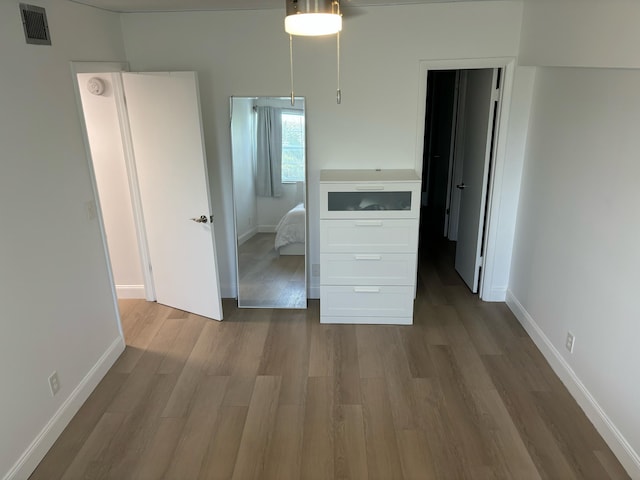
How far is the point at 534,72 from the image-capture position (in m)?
3.51

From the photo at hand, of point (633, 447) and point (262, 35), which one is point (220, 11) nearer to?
point (262, 35)

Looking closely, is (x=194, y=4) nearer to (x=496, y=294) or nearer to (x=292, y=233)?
(x=292, y=233)

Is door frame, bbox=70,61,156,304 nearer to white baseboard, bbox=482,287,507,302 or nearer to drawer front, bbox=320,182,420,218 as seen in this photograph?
drawer front, bbox=320,182,420,218

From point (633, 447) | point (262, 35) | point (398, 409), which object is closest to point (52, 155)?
point (262, 35)

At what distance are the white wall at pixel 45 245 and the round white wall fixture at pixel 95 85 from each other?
420mm

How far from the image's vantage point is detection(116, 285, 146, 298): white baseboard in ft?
13.8

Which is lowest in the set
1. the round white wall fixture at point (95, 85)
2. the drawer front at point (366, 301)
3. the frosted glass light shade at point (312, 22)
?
the drawer front at point (366, 301)

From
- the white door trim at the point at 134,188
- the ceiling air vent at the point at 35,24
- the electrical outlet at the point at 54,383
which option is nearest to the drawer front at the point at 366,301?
the white door trim at the point at 134,188

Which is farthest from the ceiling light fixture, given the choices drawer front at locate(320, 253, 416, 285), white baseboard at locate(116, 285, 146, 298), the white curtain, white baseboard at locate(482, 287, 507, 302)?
white baseboard at locate(116, 285, 146, 298)

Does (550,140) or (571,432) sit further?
(550,140)

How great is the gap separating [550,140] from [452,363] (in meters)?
1.75

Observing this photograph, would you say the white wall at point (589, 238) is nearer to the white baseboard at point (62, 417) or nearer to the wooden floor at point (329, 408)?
the wooden floor at point (329, 408)

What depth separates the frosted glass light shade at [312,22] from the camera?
5.96ft

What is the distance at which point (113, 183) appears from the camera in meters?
3.86
